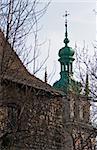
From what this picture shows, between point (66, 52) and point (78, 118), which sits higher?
point (66, 52)

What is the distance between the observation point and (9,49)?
313 inches

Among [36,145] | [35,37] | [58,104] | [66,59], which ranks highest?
[66,59]

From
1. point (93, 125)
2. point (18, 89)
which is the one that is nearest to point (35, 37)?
point (18, 89)

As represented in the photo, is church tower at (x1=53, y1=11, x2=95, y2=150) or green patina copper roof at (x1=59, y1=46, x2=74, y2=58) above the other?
green patina copper roof at (x1=59, y1=46, x2=74, y2=58)

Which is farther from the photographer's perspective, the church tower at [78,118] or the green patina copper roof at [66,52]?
the green patina copper roof at [66,52]

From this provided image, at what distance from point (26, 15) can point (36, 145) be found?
584 centimetres

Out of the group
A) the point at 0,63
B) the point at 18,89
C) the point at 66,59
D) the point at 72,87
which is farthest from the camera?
the point at 66,59

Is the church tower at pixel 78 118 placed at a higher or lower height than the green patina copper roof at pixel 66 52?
lower

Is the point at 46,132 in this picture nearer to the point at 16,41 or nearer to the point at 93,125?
the point at 93,125

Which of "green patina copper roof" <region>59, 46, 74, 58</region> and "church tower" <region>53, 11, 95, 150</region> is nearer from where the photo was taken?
"church tower" <region>53, 11, 95, 150</region>

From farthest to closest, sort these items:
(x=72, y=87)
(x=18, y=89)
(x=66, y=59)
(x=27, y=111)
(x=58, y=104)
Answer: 1. (x=66, y=59)
2. (x=72, y=87)
3. (x=58, y=104)
4. (x=18, y=89)
5. (x=27, y=111)

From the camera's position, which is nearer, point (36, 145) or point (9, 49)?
point (9, 49)

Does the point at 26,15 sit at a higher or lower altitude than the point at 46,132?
higher

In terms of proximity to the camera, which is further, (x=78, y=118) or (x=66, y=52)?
(x=66, y=52)
